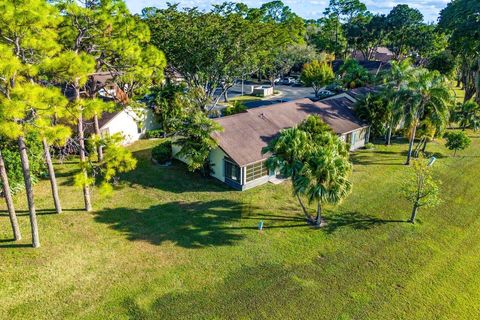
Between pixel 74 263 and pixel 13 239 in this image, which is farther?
pixel 13 239

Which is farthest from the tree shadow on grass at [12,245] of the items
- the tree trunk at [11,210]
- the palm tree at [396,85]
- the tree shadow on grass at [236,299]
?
the palm tree at [396,85]

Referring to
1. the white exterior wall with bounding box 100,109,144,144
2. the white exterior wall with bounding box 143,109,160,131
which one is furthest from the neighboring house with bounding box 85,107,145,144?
the white exterior wall with bounding box 143,109,160,131

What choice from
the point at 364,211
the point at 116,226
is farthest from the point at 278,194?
the point at 116,226

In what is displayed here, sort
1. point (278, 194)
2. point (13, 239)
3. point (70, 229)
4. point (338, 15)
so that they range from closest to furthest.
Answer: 1. point (13, 239)
2. point (70, 229)
3. point (278, 194)
4. point (338, 15)

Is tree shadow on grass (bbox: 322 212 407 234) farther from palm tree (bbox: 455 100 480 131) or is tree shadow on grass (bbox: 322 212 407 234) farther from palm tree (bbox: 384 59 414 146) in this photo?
palm tree (bbox: 455 100 480 131)

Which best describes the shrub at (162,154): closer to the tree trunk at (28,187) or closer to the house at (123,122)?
the house at (123,122)

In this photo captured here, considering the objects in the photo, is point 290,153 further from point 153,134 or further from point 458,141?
point 458,141

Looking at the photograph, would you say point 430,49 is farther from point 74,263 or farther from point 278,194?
point 74,263
